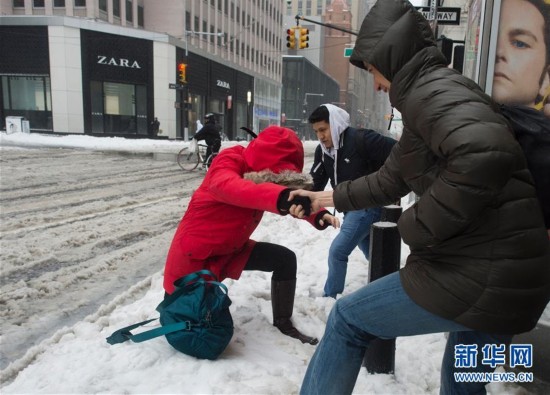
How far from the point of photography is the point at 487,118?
5.28 ft

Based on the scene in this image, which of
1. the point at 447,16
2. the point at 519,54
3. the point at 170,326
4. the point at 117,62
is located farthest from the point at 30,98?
the point at 519,54

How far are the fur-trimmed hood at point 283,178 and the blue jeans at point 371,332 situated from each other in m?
1.09

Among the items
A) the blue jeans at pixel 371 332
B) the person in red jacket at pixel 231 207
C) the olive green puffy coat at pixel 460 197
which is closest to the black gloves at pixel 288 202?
the person in red jacket at pixel 231 207

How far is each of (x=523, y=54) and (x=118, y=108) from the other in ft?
117

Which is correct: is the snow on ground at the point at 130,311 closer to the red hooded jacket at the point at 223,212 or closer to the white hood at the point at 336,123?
the red hooded jacket at the point at 223,212

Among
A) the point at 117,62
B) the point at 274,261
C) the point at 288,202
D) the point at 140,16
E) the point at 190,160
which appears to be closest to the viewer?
the point at 288,202

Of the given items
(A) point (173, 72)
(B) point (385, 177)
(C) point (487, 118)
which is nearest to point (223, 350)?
(B) point (385, 177)

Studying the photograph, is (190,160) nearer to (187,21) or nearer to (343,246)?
(343,246)

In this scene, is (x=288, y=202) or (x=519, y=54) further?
(x=519, y=54)

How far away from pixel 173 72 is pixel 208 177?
3762 centimetres

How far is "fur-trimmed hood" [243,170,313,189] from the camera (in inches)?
118

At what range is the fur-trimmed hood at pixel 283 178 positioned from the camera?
3.00m

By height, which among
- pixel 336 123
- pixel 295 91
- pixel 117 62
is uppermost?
pixel 295 91

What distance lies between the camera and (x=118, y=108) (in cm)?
3612
